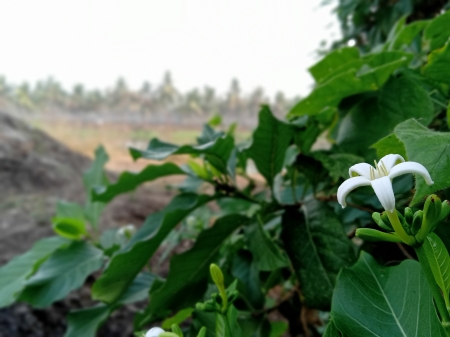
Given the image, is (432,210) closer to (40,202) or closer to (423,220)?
(423,220)

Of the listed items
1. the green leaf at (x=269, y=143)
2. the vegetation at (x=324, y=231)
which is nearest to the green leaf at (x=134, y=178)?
the vegetation at (x=324, y=231)

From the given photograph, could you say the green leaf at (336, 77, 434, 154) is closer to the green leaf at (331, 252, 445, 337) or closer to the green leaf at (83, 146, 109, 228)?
the green leaf at (331, 252, 445, 337)

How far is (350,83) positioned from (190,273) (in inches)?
10.0

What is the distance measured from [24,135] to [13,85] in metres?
1.91

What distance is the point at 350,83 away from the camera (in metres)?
0.37

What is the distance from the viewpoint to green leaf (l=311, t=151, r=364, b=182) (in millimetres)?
353

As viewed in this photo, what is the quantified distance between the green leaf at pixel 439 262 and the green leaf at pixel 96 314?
0.38 metres

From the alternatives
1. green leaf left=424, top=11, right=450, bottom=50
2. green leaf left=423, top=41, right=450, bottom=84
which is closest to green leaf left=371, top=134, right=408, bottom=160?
green leaf left=423, top=41, right=450, bottom=84

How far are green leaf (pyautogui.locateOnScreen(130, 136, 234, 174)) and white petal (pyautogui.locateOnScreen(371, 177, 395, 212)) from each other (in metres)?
0.23

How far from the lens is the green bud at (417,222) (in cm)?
17

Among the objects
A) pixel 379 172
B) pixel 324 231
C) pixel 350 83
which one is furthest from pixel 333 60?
pixel 379 172

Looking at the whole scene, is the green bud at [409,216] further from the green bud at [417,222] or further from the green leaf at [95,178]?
the green leaf at [95,178]

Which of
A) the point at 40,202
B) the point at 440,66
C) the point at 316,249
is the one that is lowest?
the point at 316,249

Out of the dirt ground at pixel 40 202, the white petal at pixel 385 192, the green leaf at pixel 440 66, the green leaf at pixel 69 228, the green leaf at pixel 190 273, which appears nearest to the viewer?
the white petal at pixel 385 192
